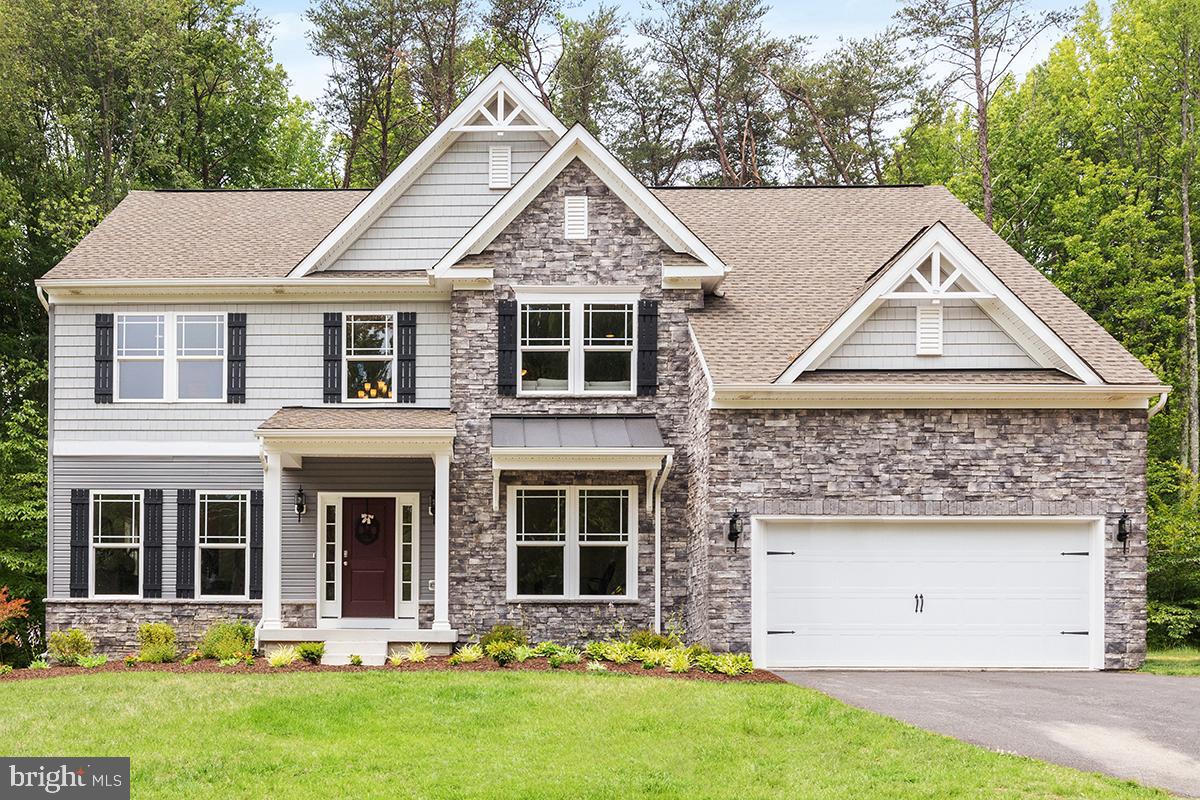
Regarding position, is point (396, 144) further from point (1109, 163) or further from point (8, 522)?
point (1109, 163)

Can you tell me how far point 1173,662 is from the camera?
1573 cm

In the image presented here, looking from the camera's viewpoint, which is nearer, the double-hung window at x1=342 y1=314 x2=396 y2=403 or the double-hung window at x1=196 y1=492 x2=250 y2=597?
the double-hung window at x1=196 y1=492 x2=250 y2=597

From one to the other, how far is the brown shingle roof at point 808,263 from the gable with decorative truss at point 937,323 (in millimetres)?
732

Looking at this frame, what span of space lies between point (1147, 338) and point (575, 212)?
700 inches

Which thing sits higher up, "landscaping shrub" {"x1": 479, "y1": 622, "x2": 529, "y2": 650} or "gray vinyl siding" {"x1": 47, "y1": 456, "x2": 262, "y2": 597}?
"gray vinyl siding" {"x1": 47, "y1": 456, "x2": 262, "y2": 597}

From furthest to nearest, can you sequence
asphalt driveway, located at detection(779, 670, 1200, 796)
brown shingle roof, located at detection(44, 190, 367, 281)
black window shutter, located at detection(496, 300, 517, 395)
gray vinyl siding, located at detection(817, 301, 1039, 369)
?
brown shingle roof, located at detection(44, 190, 367, 281), black window shutter, located at detection(496, 300, 517, 395), gray vinyl siding, located at detection(817, 301, 1039, 369), asphalt driveway, located at detection(779, 670, 1200, 796)

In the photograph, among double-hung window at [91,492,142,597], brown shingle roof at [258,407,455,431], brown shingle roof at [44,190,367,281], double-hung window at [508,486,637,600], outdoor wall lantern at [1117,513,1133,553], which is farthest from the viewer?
brown shingle roof at [44,190,367,281]

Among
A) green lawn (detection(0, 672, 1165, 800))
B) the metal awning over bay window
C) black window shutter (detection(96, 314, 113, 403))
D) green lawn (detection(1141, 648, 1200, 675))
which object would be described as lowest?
green lawn (detection(1141, 648, 1200, 675))

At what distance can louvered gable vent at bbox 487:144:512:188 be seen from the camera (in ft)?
58.6

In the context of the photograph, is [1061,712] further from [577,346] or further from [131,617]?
[131,617]

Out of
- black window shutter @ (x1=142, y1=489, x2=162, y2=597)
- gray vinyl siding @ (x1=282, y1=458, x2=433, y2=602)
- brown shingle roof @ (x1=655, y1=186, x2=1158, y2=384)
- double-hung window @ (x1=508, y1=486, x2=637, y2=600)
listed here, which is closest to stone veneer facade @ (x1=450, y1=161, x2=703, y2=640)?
double-hung window @ (x1=508, y1=486, x2=637, y2=600)

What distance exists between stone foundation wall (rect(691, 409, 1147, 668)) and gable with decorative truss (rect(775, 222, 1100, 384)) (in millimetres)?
829

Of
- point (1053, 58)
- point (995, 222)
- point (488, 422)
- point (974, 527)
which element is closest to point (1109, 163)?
point (995, 222)

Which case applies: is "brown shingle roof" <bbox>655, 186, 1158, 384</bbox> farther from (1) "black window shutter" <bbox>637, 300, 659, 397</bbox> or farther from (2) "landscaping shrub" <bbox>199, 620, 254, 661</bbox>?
(2) "landscaping shrub" <bbox>199, 620, 254, 661</bbox>
